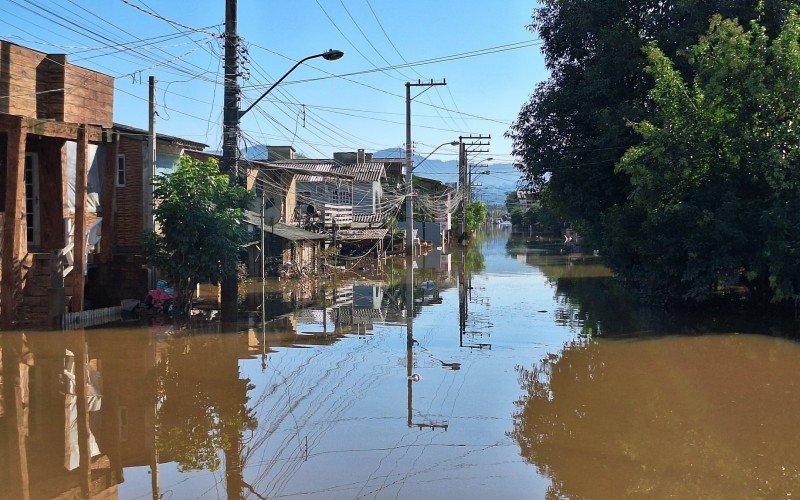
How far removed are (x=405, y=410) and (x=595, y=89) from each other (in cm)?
1664

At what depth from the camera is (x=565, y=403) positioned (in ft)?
35.6

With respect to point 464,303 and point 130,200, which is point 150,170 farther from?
point 464,303

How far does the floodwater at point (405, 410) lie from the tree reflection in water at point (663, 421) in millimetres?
35

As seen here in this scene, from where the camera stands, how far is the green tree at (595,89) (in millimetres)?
22625

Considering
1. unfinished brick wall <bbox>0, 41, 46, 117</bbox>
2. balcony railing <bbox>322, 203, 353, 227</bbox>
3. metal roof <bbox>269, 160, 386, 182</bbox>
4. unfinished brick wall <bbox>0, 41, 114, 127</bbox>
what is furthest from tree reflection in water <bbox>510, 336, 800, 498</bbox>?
metal roof <bbox>269, 160, 386, 182</bbox>

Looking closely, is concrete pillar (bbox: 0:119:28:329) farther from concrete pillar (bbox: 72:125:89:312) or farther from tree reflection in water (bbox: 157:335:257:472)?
tree reflection in water (bbox: 157:335:257:472)

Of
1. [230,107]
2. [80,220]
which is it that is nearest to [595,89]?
[230,107]

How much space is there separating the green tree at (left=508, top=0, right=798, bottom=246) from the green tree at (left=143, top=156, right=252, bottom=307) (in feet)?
37.2

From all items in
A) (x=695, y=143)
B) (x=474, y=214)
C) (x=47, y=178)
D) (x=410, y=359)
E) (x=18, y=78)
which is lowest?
(x=410, y=359)

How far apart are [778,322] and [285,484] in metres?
15.1

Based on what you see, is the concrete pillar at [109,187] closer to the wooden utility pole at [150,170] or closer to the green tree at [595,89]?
the wooden utility pole at [150,170]

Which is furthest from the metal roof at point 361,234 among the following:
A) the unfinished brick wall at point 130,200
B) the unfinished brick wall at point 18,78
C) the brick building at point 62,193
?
the unfinished brick wall at point 18,78

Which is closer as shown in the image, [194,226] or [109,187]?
[194,226]

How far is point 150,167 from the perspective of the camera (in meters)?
19.8
